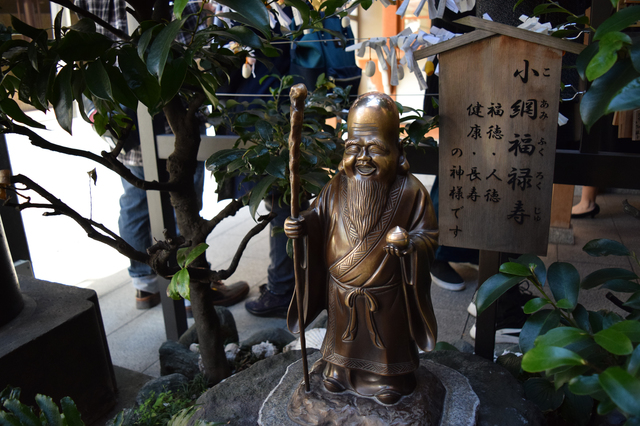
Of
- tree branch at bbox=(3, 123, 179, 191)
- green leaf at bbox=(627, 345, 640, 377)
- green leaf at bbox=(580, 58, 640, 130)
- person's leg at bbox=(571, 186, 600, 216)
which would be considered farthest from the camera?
person's leg at bbox=(571, 186, 600, 216)

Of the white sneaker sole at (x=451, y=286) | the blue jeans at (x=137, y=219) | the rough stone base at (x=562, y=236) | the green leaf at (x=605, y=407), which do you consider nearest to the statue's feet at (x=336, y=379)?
the green leaf at (x=605, y=407)

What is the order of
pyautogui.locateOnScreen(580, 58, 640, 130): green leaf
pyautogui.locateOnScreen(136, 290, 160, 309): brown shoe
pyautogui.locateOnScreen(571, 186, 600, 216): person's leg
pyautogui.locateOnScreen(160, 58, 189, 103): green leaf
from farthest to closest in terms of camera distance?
pyautogui.locateOnScreen(571, 186, 600, 216): person's leg → pyautogui.locateOnScreen(136, 290, 160, 309): brown shoe → pyautogui.locateOnScreen(160, 58, 189, 103): green leaf → pyautogui.locateOnScreen(580, 58, 640, 130): green leaf

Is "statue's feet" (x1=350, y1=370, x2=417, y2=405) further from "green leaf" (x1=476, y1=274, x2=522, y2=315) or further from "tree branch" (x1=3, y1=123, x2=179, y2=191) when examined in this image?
"tree branch" (x1=3, y1=123, x2=179, y2=191)

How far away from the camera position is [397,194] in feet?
4.94

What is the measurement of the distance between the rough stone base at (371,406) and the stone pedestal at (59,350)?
1.02 m

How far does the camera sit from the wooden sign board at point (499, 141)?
152cm

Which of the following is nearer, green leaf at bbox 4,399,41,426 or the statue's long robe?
green leaf at bbox 4,399,41,426

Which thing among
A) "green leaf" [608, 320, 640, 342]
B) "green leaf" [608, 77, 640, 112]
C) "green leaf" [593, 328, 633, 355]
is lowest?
"green leaf" [608, 320, 640, 342]

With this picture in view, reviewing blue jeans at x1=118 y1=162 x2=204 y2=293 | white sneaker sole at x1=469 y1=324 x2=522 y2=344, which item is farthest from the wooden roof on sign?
blue jeans at x1=118 y1=162 x2=204 y2=293

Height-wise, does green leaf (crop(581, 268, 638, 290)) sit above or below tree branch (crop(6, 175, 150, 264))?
below

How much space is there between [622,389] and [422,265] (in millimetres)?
641

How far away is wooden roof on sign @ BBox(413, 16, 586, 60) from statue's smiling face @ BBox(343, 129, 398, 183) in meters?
0.40

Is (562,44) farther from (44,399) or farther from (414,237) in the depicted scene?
(44,399)

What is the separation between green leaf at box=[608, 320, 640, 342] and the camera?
3.44 feet
